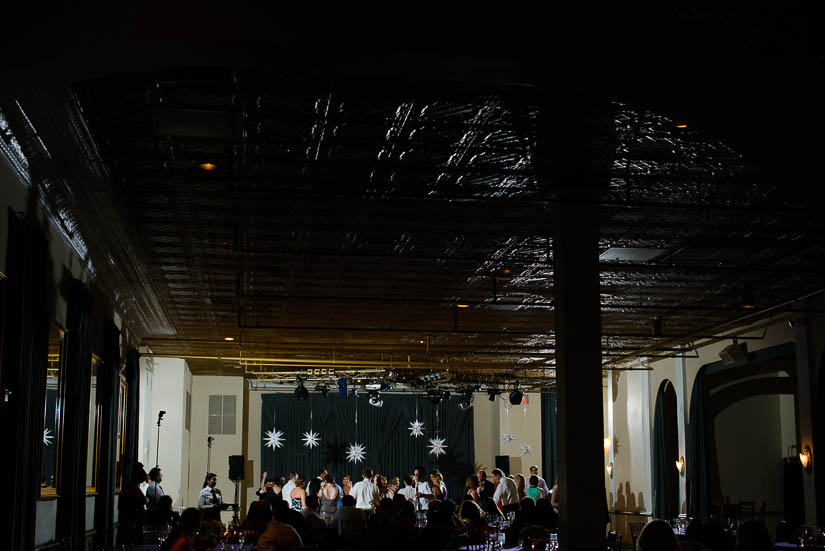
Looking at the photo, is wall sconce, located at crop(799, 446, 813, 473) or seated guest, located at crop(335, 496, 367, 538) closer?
seated guest, located at crop(335, 496, 367, 538)

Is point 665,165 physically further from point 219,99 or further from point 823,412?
point 823,412

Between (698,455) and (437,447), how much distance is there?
14433 millimetres

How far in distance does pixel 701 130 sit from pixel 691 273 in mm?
8831

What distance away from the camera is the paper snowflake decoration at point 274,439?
1246 inches

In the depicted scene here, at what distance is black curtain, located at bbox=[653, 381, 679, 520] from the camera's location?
848 inches

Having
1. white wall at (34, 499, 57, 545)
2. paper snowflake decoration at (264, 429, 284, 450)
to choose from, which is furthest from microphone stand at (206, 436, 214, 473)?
white wall at (34, 499, 57, 545)

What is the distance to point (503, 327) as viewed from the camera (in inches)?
753

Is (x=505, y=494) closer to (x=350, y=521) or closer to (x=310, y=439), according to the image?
(x=350, y=521)

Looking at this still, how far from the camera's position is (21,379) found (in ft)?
26.3

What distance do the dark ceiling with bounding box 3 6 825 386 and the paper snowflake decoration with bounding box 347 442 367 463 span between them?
583 inches

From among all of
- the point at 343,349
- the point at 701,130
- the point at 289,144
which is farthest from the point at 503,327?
the point at 701,130

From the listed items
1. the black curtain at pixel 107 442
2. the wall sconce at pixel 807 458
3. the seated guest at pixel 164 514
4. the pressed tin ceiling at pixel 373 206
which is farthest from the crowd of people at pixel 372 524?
the wall sconce at pixel 807 458

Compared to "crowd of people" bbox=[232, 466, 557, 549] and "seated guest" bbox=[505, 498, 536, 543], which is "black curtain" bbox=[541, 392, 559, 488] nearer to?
"crowd of people" bbox=[232, 466, 557, 549]

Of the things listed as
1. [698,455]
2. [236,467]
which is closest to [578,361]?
[698,455]
